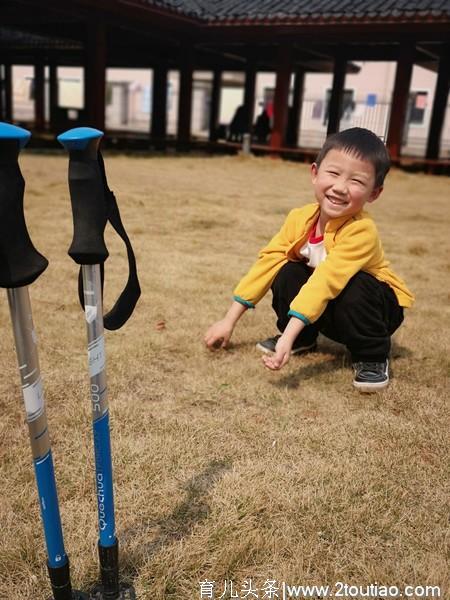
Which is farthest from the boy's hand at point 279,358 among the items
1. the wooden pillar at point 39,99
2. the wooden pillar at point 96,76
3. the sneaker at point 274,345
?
the wooden pillar at point 39,99

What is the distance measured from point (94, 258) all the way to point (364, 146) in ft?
4.52

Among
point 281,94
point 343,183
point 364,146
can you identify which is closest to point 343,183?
point 343,183

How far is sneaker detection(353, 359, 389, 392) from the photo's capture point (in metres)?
2.32

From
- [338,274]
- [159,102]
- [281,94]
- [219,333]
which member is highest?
[281,94]

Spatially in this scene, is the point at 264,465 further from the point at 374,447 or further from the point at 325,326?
the point at 325,326

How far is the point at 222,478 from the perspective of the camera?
5.67ft

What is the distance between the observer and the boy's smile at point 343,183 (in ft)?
6.89

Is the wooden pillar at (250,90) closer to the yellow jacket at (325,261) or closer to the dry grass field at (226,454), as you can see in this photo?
the dry grass field at (226,454)

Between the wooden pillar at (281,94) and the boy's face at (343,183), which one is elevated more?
the wooden pillar at (281,94)

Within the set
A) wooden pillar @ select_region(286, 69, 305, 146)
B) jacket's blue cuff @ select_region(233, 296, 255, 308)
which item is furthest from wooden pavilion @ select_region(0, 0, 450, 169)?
jacket's blue cuff @ select_region(233, 296, 255, 308)

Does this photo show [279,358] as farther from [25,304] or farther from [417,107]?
[417,107]

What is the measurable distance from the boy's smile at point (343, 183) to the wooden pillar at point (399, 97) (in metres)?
10.5

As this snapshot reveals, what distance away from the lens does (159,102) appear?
1825 centimetres

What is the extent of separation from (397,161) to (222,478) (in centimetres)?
1159
